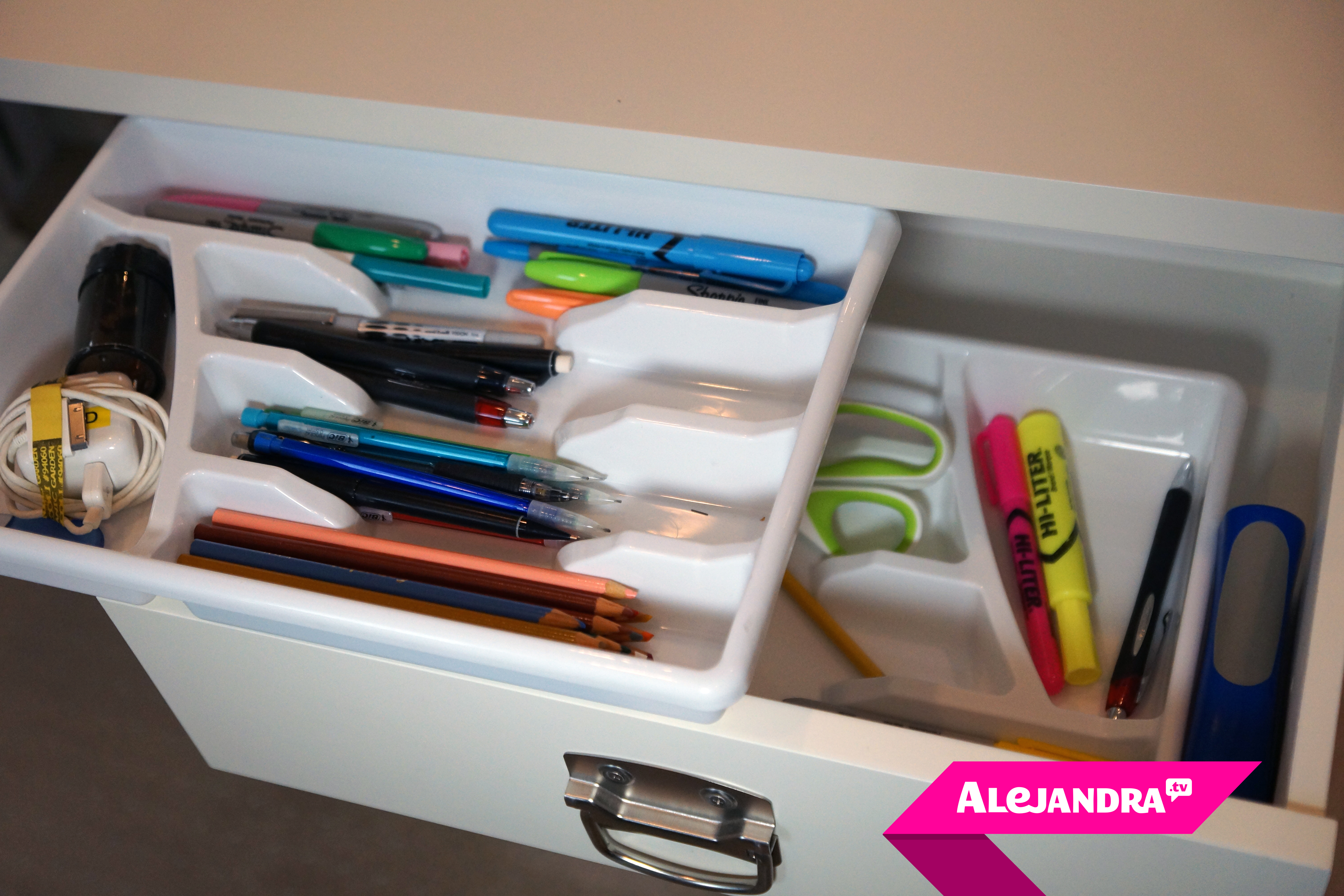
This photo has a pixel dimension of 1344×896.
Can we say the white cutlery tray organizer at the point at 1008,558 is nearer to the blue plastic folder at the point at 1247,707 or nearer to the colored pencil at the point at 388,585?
the blue plastic folder at the point at 1247,707

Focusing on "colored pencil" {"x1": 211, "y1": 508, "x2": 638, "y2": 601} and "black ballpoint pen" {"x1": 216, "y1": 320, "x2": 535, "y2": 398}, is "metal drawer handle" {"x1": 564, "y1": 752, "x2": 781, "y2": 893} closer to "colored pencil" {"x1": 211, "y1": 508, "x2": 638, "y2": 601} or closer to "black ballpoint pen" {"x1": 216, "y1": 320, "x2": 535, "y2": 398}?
"colored pencil" {"x1": 211, "y1": 508, "x2": 638, "y2": 601}

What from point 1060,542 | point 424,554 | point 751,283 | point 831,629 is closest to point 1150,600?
point 1060,542

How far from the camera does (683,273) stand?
0.55 metres

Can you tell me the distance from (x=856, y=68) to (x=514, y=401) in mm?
251

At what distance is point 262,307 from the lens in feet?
1.82

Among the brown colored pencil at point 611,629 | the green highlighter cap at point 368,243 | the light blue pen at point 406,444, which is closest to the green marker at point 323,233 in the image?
the green highlighter cap at point 368,243

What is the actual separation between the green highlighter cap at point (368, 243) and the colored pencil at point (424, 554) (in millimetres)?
179

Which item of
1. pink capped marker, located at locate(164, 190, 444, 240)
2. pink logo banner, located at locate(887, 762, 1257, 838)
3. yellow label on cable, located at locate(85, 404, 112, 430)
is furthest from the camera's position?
pink capped marker, located at locate(164, 190, 444, 240)

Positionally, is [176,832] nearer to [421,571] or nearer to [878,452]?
[421,571]

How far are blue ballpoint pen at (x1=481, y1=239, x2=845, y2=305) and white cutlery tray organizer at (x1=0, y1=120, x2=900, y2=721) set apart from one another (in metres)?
0.02

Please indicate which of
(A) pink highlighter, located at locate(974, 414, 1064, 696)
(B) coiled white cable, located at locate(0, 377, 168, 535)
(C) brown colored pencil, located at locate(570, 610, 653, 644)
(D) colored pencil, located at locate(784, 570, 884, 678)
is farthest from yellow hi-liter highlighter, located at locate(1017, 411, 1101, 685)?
(B) coiled white cable, located at locate(0, 377, 168, 535)

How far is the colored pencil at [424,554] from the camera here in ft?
1.44

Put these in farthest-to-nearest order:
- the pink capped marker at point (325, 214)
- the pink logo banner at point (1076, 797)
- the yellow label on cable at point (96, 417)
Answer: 1. the pink capped marker at point (325, 214)
2. the yellow label on cable at point (96, 417)
3. the pink logo banner at point (1076, 797)

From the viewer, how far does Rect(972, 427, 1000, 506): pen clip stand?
0.61m
